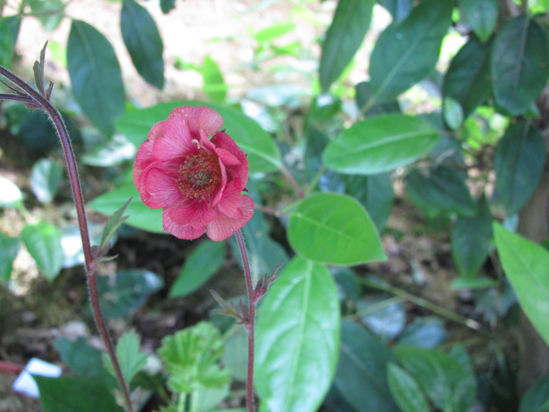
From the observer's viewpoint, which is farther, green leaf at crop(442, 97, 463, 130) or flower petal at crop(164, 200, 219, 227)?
green leaf at crop(442, 97, 463, 130)

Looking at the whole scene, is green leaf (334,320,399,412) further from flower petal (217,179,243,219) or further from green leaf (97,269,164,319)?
flower petal (217,179,243,219)

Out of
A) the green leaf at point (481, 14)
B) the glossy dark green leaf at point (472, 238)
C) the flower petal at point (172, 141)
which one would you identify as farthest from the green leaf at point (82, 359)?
the green leaf at point (481, 14)

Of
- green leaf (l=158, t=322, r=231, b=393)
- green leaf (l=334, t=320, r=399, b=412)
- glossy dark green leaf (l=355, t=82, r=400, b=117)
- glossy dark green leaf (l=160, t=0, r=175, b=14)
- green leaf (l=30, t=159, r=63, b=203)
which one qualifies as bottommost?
green leaf (l=334, t=320, r=399, b=412)

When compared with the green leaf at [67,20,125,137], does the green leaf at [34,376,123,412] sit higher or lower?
lower

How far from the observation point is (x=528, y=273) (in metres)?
0.83

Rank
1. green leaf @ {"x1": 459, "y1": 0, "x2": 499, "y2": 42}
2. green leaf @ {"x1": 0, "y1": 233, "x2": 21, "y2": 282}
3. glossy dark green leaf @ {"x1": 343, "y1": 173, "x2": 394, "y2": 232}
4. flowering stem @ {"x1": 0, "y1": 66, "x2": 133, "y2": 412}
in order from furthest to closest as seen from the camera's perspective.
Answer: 1. green leaf @ {"x1": 0, "y1": 233, "x2": 21, "y2": 282}
2. glossy dark green leaf @ {"x1": 343, "y1": 173, "x2": 394, "y2": 232}
3. green leaf @ {"x1": 459, "y1": 0, "x2": 499, "y2": 42}
4. flowering stem @ {"x1": 0, "y1": 66, "x2": 133, "y2": 412}

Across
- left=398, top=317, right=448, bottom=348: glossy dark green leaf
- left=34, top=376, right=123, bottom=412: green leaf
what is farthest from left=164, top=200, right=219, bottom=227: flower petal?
left=398, top=317, right=448, bottom=348: glossy dark green leaf

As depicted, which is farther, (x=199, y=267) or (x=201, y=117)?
(x=199, y=267)

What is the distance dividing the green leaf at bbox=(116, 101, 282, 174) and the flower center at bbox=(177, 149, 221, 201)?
327mm

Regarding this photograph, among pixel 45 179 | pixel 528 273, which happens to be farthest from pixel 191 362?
pixel 45 179

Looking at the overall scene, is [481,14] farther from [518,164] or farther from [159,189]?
[159,189]

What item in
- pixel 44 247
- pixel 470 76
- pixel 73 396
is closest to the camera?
pixel 73 396

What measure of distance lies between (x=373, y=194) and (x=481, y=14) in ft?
1.35

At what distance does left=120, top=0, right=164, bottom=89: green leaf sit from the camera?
39.6 inches
